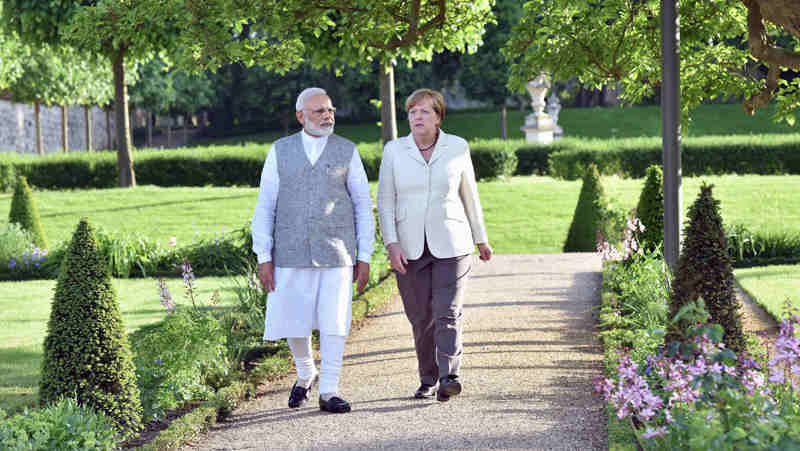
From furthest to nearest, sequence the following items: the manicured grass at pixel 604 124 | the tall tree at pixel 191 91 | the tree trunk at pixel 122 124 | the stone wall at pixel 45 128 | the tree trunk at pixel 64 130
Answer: the tall tree at pixel 191 91
the manicured grass at pixel 604 124
the stone wall at pixel 45 128
the tree trunk at pixel 64 130
the tree trunk at pixel 122 124

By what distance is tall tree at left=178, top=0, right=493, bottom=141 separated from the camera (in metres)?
6.75

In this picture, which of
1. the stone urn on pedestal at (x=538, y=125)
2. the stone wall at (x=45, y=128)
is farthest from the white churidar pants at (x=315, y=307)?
the stone wall at (x=45, y=128)

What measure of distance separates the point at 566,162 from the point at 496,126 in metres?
23.9

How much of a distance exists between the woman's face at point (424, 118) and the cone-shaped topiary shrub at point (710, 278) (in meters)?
1.55

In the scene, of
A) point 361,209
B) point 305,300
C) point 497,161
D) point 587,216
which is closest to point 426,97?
point 361,209

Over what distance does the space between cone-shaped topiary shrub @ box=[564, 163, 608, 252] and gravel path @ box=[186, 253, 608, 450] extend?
14.3 ft

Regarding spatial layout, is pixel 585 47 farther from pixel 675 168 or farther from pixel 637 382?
pixel 637 382

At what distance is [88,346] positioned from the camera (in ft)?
12.8

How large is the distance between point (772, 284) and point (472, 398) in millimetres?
5479

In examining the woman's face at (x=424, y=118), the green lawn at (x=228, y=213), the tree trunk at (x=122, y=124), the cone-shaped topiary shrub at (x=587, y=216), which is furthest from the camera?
the tree trunk at (x=122, y=124)

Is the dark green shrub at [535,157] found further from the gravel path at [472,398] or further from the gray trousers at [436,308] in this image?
the gray trousers at [436,308]

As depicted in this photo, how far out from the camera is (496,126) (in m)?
45.3

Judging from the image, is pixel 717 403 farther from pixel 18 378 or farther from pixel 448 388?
pixel 18 378

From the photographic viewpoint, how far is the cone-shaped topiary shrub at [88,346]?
3869 mm
